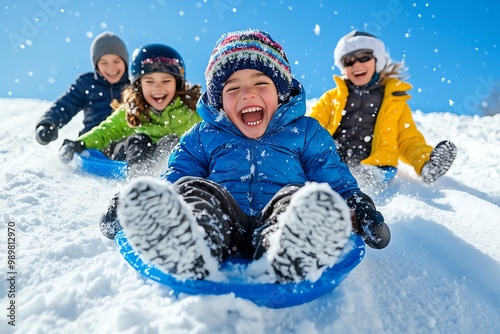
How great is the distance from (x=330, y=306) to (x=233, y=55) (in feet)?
3.95

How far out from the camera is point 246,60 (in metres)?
1.85

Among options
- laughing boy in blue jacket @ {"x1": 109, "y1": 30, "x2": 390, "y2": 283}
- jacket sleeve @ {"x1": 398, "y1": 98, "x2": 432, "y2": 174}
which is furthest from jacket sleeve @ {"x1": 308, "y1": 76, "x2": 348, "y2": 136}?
laughing boy in blue jacket @ {"x1": 109, "y1": 30, "x2": 390, "y2": 283}

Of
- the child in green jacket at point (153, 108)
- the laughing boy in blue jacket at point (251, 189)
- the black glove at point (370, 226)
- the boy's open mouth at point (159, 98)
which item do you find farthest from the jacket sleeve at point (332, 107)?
the black glove at point (370, 226)

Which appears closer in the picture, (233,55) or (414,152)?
(233,55)

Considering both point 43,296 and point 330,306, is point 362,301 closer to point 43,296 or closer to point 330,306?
point 330,306

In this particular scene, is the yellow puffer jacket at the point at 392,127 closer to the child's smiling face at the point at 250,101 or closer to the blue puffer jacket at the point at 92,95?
the child's smiling face at the point at 250,101

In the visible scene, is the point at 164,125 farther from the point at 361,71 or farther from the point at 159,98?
the point at 361,71

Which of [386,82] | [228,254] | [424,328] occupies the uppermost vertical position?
[386,82]

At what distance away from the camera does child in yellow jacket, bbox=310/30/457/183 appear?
3504mm

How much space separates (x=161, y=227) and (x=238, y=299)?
29 centimetres

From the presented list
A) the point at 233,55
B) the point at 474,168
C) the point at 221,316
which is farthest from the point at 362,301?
the point at 474,168

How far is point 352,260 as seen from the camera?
1.25 meters

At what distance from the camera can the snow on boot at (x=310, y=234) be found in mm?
993

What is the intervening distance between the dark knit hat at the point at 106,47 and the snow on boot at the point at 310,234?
4.11 m
